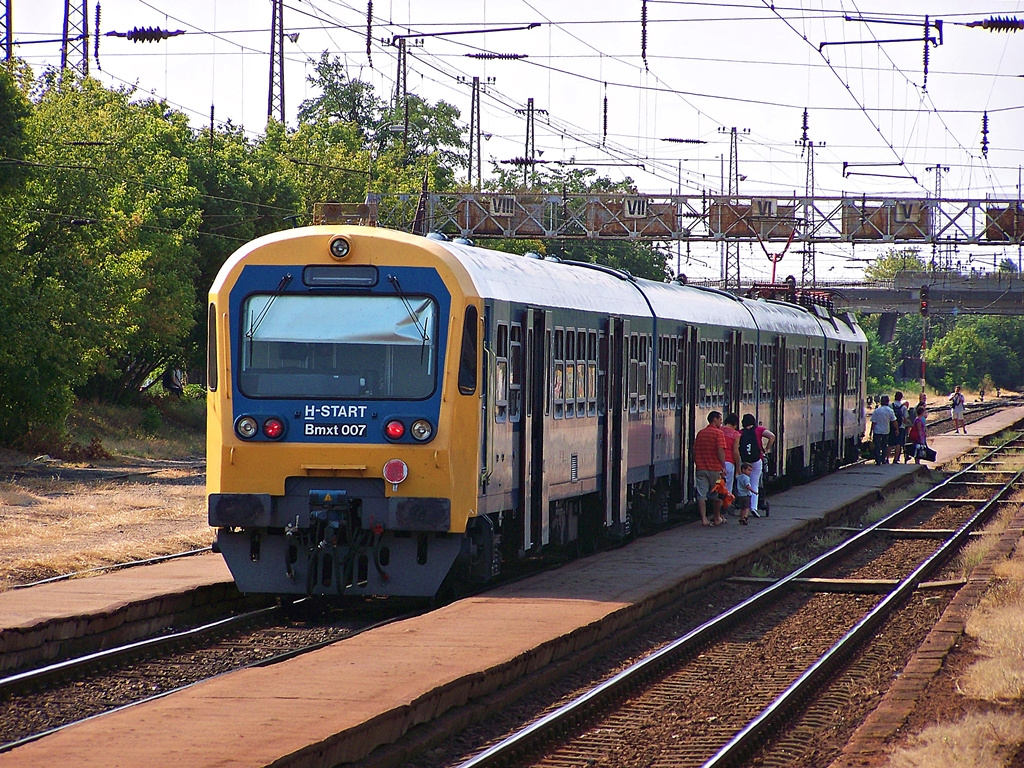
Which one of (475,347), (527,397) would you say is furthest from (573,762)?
(527,397)

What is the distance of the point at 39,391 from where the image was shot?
98.0ft

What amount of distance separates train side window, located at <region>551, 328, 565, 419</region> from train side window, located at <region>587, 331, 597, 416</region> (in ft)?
3.10

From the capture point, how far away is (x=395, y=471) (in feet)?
39.3

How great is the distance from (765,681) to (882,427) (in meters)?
24.5

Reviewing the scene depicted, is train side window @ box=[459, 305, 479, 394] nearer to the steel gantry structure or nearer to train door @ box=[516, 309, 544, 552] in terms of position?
train door @ box=[516, 309, 544, 552]

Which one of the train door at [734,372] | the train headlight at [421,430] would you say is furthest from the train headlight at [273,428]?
the train door at [734,372]

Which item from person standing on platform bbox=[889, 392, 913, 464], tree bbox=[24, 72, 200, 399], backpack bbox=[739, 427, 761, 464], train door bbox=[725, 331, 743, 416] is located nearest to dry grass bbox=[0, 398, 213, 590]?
tree bbox=[24, 72, 200, 399]

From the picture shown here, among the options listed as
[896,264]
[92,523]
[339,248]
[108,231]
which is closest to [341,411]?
[339,248]

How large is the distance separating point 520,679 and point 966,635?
4.02 metres

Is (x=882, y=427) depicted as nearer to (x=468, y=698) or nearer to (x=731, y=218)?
(x=731, y=218)

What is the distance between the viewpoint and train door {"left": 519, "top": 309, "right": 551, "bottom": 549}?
45.6 feet

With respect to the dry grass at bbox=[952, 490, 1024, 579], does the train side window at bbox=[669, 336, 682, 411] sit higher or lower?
higher

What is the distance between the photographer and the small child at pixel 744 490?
19891 millimetres

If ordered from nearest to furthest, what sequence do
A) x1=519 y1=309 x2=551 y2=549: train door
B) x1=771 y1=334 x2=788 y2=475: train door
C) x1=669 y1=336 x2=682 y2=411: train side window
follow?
1. x1=519 y1=309 x2=551 y2=549: train door
2. x1=669 y1=336 x2=682 y2=411: train side window
3. x1=771 y1=334 x2=788 y2=475: train door
